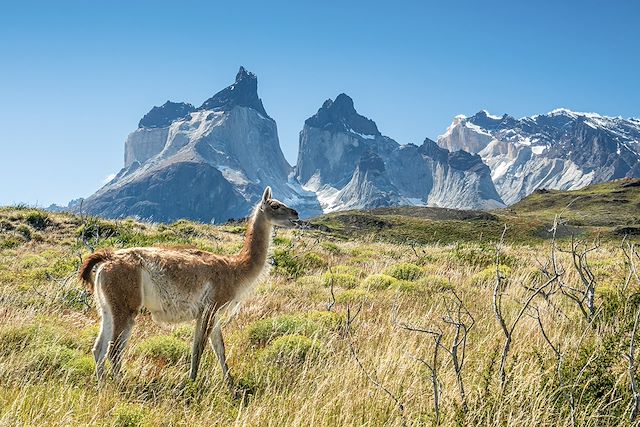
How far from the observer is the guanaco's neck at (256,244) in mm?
6625

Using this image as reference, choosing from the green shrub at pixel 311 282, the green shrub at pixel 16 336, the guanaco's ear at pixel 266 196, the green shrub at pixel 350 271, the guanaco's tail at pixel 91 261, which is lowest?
the green shrub at pixel 16 336

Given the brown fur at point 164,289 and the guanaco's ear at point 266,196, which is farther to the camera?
the guanaco's ear at point 266,196

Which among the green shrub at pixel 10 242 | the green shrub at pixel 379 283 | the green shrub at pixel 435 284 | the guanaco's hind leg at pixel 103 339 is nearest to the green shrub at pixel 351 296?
the green shrub at pixel 379 283

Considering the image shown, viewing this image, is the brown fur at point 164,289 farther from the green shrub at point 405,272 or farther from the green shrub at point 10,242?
the green shrub at point 10,242

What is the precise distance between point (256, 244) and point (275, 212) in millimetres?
777

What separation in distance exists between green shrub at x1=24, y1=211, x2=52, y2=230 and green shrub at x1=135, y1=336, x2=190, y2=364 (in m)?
25.4

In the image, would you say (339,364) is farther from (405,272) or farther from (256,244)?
(405,272)

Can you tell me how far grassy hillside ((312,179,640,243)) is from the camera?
7106 centimetres

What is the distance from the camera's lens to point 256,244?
22.7ft

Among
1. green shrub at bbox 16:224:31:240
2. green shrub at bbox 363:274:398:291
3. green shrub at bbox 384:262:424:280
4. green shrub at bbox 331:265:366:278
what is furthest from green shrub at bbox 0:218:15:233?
green shrub at bbox 363:274:398:291

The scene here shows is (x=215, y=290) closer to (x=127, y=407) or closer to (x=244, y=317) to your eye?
(x=127, y=407)

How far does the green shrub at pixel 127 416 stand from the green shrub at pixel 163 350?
193 centimetres

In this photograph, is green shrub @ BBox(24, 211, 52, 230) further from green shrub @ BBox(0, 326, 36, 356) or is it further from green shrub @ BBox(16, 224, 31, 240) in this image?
green shrub @ BBox(0, 326, 36, 356)

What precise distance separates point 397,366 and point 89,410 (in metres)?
2.91
